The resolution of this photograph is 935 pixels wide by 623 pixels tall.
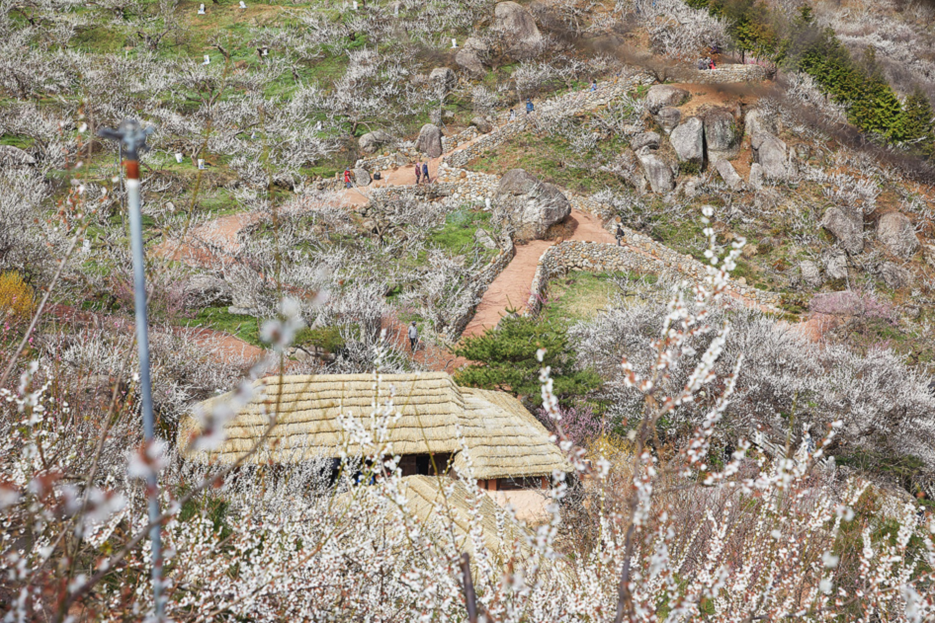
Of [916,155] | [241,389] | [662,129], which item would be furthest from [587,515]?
[916,155]

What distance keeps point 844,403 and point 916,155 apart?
985 inches

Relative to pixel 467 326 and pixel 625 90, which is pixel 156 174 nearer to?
pixel 467 326

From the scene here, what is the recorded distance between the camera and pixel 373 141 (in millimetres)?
34094

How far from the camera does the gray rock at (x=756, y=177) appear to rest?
3009cm

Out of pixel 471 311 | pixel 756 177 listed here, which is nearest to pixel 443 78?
pixel 756 177

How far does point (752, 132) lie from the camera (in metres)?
31.8

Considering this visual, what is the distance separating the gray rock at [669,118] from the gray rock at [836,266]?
472 inches

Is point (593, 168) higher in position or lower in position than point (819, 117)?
lower

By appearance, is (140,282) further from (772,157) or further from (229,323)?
(772,157)

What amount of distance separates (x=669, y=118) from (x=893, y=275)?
14494 millimetres

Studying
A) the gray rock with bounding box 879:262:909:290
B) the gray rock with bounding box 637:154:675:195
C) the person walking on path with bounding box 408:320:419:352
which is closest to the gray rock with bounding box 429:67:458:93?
the gray rock with bounding box 637:154:675:195

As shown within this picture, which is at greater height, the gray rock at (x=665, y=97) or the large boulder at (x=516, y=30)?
the large boulder at (x=516, y=30)

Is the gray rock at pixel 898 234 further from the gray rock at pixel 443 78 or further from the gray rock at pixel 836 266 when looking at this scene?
the gray rock at pixel 443 78

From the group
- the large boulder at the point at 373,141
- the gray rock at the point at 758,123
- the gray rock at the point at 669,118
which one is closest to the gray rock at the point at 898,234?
the gray rock at the point at 758,123
